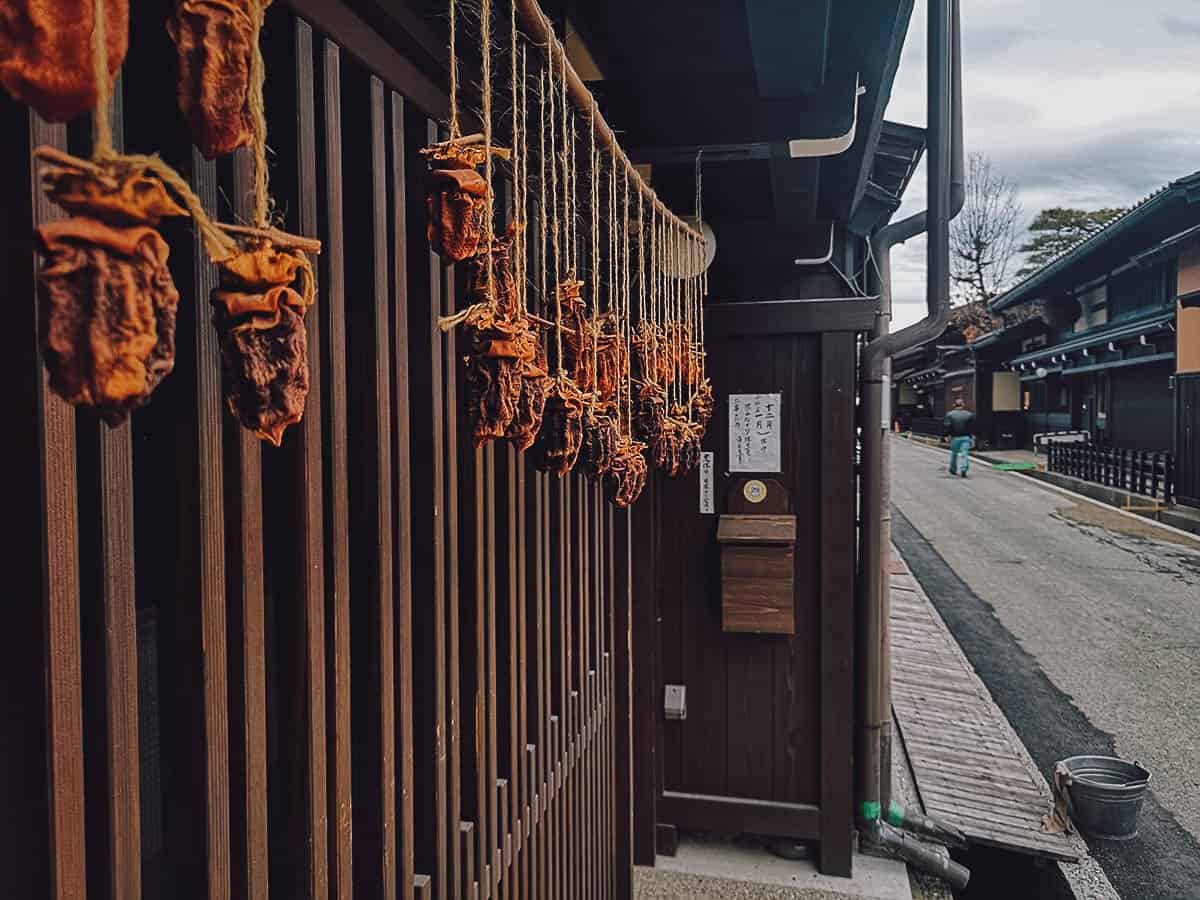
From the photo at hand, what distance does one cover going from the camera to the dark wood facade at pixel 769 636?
15.1 feet

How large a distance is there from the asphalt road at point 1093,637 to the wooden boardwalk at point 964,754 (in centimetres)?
27

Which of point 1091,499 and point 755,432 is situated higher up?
point 755,432

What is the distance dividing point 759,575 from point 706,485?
558 millimetres

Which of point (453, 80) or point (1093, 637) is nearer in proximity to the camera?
point (453, 80)

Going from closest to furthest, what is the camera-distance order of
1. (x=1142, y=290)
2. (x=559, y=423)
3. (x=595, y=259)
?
(x=559, y=423) → (x=595, y=259) → (x=1142, y=290)

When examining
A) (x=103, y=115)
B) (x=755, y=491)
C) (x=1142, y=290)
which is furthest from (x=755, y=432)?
(x=1142, y=290)

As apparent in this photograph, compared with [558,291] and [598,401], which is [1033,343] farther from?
[558,291]

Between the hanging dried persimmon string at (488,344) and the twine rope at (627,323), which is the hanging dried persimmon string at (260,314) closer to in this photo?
the hanging dried persimmon string at (488,344)

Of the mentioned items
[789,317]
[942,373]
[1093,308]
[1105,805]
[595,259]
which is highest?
[1093,308]

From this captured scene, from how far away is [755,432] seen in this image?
15.5ft

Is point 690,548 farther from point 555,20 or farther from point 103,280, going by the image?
point 103,280

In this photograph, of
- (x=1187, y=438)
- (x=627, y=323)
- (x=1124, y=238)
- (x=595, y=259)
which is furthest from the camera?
(x=1124, y=238)

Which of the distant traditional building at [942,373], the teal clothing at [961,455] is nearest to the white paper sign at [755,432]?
the teal clothing at [961,455]

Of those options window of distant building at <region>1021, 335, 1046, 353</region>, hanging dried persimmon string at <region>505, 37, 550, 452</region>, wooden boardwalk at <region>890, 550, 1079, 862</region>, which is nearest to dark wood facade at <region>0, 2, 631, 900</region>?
hanging dried persimmon string at <region>505, 37, 550, 452</region>
